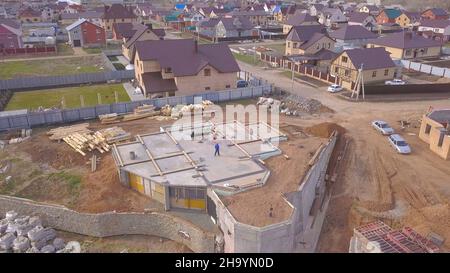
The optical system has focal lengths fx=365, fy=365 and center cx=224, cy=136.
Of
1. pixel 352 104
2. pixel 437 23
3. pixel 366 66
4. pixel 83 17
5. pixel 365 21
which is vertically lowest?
pixel 352 104

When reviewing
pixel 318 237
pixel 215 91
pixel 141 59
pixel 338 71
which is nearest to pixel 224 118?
pixel 215 91

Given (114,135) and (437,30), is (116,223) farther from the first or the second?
(437,30)

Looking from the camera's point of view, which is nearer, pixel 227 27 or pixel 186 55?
pixel 186 55

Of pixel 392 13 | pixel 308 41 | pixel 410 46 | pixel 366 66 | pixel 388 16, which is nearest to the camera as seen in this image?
pixel 366 66

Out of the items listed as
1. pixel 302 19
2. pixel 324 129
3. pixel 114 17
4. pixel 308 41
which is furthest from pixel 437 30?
pixel 114 17

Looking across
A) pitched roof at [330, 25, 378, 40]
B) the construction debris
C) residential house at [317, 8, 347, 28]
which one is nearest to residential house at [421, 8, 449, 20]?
residential house at [317, 8, 347, 28]

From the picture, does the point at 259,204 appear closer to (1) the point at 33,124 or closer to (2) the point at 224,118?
(2) the point at 224,118

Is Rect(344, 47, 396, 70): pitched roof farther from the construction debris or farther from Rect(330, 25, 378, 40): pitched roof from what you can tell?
the construction debris
